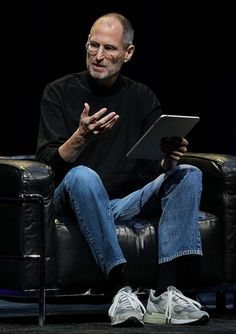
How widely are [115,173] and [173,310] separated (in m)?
0.60

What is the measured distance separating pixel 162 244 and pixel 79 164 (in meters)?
0.44

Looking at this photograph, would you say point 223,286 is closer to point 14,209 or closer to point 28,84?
point 14,209

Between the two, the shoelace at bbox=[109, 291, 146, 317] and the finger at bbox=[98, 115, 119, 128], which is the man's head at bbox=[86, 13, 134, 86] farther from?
the shoelace at bbox=[109, 291, 146, 317]

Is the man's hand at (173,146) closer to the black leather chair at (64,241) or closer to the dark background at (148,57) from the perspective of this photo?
the black leather chair at (64,241)

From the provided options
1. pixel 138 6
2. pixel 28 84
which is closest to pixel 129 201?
pixel 28 84

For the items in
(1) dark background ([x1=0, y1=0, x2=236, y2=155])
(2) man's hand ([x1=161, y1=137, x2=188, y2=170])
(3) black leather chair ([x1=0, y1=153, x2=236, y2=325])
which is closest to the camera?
(3) black leather chair ([x1=0, y1=153, x2=236, y2=325])

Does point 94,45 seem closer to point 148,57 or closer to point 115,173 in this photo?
point 115,173

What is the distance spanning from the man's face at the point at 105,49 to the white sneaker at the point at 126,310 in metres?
0.85

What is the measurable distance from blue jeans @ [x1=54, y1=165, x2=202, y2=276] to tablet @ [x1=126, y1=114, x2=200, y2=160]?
103 millimetres

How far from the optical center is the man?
3.31 meters

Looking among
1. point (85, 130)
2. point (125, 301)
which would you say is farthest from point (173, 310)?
point (85, 130)

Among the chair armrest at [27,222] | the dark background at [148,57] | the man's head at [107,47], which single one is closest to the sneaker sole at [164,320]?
the chair armrest at [27,222]

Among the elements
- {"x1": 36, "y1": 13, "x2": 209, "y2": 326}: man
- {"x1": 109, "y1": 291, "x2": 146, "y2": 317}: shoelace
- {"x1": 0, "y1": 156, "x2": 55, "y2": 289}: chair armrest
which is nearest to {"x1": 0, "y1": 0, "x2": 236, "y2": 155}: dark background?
{"x1": 36, "y1": 13, "x2": 209, "y2": 326}: man

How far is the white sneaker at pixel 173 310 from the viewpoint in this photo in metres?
3.27
